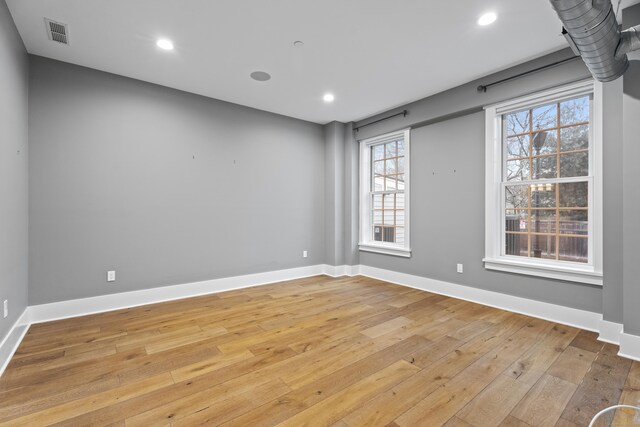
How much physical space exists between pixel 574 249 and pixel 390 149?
288 cm

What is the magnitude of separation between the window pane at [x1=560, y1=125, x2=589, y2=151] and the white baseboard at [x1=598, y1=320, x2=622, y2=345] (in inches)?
65.9

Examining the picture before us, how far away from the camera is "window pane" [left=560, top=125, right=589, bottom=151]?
2990 mm

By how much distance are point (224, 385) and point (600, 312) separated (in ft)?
11.1

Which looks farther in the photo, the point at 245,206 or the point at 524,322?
the point at 245,206

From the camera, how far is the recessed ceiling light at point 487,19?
2474mm

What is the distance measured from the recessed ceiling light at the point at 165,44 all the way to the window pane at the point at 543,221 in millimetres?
4235

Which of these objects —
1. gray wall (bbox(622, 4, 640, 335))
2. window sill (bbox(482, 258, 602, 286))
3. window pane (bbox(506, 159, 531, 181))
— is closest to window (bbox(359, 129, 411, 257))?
window sill (bbox(482, 258, 602, 286))

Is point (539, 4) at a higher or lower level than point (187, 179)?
higher

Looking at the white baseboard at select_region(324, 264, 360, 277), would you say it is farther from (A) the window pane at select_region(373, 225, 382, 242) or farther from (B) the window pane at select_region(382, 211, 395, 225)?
(B) the window pane at select_region(382, 211, 395, 225)

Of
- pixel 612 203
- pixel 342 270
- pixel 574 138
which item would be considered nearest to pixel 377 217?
pixel 342 270

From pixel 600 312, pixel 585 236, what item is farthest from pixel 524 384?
pixel 585 236

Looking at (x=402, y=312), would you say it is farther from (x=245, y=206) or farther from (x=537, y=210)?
(x=245, y=206)

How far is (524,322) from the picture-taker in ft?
10.0

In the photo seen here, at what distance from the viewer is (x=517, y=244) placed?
3.52 m
